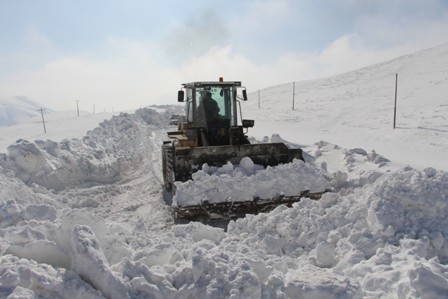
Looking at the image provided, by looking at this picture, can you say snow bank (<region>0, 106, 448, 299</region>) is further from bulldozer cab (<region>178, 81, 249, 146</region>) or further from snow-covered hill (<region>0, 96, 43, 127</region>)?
snow-covered hill (<region>0, 96, 43, 127</region>)

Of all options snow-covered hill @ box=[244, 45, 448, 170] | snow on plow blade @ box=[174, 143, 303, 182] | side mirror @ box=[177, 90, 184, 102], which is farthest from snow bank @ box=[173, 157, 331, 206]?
snow-covered hill @ box=[244, 45, 448, 170]

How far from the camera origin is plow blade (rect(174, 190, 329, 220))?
5969 millimetres

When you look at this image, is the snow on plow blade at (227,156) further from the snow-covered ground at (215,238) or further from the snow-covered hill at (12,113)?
the snow-covered hill at (12,113)

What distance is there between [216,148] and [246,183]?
0.97 meters

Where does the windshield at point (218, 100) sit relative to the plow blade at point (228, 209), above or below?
above

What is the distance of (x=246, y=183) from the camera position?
6309 millimetres

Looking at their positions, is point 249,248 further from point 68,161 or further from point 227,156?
point 68,161

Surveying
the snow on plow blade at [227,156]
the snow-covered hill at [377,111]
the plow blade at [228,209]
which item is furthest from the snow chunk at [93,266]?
the snow-covered hill at [377,111]

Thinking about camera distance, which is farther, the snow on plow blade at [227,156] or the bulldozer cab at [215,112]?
the bulldozer cab at [215,112]

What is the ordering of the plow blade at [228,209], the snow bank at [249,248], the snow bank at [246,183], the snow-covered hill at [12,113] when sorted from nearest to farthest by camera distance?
the snow bank at [249,248], the plow blade at [228,209], the snow bank at [246,183], the snow-covered hill at [12,113]

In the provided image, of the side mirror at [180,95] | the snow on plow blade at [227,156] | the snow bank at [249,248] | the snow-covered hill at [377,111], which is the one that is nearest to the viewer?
the snow bank at [249,248]

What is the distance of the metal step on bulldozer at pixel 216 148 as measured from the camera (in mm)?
6145

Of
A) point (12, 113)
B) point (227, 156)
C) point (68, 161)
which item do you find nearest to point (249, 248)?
point (227, 156)

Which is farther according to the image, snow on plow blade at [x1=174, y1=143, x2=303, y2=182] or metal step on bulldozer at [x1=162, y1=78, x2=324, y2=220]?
snow on plow blade at [x1=174, y1=143, x2=303, y2=182]
